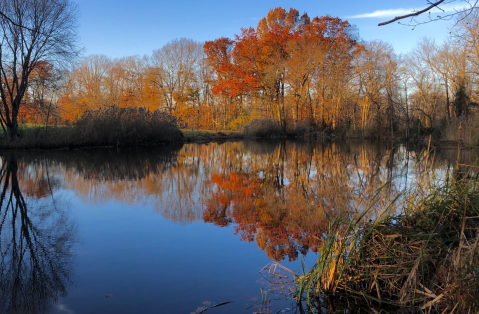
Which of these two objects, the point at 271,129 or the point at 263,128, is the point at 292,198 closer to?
the point at 263,128

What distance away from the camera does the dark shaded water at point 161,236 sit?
3049 mm

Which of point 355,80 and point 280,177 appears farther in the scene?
point 355,80

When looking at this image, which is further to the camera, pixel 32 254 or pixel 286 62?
pixel 286 62

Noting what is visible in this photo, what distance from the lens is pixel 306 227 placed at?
4.80 metres

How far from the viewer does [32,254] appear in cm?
396

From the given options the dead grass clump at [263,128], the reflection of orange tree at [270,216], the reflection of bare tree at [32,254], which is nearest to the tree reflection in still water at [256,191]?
the reflection of orange tree at [270,216]

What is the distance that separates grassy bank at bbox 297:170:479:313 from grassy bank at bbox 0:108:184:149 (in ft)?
56.8

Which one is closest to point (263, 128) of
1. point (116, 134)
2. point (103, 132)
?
point (116, 134)

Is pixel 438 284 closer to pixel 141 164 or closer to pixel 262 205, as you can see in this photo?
pixel 262 205

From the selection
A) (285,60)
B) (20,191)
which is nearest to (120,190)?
(20,191)

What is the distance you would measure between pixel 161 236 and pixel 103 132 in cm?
1550

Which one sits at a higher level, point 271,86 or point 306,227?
point 271,86

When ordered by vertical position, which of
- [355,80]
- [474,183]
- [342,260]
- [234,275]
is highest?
→ [355,80]

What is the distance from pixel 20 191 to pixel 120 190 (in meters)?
1.99
